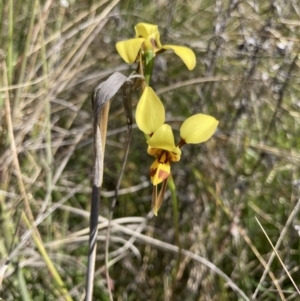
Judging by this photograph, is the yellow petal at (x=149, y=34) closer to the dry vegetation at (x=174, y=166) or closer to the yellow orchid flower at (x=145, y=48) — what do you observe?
the yellow orchid flower at (x=145, y=48)

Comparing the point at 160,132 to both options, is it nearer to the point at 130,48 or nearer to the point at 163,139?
the point at 163,139

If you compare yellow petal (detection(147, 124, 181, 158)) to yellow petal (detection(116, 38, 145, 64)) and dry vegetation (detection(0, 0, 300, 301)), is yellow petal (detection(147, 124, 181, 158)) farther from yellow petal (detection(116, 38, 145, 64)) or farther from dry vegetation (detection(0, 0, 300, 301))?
dry vegetation (detection(0, 0, 300, 301))

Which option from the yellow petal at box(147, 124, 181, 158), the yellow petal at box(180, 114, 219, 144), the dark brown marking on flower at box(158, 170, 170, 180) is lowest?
the dark brown marking on flower at box(158, 170, 170, 180)

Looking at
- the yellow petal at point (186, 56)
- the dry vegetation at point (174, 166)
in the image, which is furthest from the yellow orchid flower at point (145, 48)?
the dry vegetation at point (174, 166)

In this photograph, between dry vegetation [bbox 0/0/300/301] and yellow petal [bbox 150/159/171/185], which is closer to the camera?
yellow petal [bbox 150/159/171/185]

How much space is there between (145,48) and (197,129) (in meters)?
0.13

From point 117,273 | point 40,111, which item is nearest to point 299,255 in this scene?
point 117,273

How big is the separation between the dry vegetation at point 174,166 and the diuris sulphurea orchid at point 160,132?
378 millimetres

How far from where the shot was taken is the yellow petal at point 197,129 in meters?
0.59

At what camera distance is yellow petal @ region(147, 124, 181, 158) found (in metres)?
0.56

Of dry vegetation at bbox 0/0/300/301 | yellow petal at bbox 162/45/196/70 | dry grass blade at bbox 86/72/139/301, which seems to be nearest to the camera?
dry grass blade at bbox 86/72/139/301

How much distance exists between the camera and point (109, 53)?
134 cm

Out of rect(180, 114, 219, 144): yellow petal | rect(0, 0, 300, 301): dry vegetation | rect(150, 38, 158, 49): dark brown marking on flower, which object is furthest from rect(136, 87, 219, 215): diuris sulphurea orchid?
rect(0, 0, 300, 301): dry vegetation

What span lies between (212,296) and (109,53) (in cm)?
72
